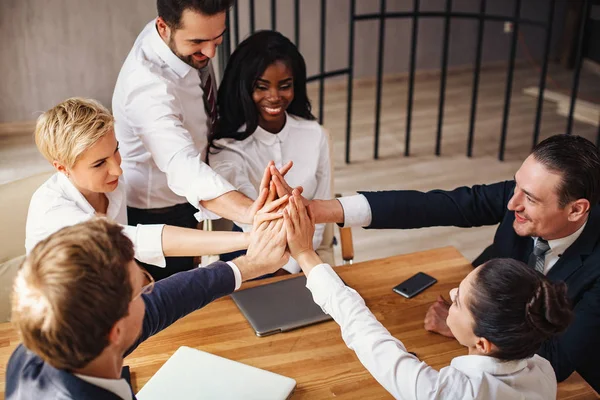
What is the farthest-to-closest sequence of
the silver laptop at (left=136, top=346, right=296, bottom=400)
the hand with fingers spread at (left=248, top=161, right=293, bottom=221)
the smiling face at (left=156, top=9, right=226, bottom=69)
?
the smiling face at (left=156, top=9, right=226, bottom=69) → the hand with fingers spread at (left=248, top=161, right=293, bottom=221) → the silver laptop at (left=136, top=346, right=296, bottom=400)

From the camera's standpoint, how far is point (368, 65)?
611 centimetres

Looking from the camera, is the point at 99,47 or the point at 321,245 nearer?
the point at 321,245

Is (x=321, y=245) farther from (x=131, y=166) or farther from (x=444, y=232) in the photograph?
(x=444, y=232)

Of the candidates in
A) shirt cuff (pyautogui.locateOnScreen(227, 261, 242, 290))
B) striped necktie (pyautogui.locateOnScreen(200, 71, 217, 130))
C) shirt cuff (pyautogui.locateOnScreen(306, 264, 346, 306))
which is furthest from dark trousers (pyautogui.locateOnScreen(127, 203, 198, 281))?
shirt cuff (pyautogui.locateOnScreen(306, 264, 346, 306))

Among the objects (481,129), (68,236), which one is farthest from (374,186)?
(68,236)

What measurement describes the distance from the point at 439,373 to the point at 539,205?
71 cm

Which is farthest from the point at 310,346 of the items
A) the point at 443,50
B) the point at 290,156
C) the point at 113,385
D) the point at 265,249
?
the point at 443,50

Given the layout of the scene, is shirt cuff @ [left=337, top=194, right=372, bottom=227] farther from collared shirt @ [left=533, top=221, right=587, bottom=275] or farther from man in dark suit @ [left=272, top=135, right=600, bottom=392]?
collared shirt @ [left=533, top=221, right=587, bottom=275]

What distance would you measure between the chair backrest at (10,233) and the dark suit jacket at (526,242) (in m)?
1.00

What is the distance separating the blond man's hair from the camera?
0.98 meters

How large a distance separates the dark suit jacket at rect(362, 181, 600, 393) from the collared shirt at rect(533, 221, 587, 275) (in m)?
0.01

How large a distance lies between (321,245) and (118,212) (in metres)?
0.77

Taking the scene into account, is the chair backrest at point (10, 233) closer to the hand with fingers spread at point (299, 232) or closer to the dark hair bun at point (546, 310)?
the hand with fingers spread at point (299, 232)

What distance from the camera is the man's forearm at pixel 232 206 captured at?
6.56 ft
